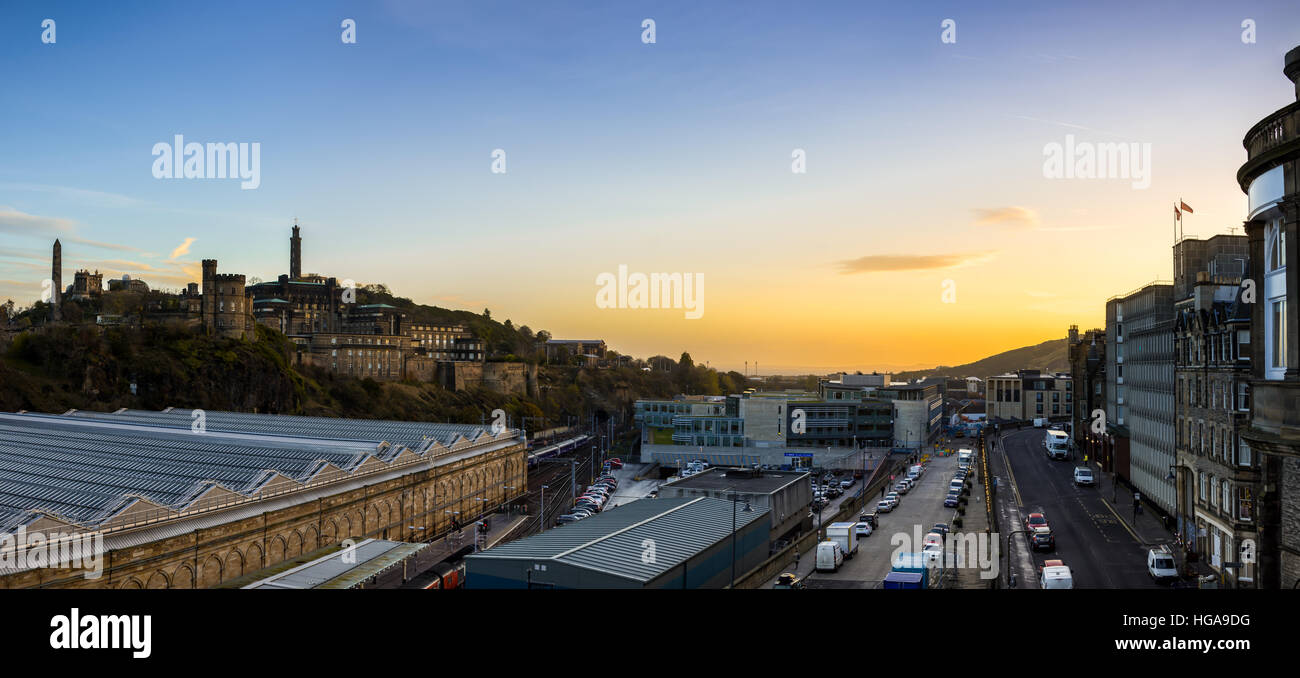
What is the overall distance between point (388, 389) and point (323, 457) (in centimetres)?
8414

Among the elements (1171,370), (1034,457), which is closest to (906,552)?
(1171,370)

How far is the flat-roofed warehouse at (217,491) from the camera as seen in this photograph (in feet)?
86.2

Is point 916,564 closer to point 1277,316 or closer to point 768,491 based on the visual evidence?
point 768,491

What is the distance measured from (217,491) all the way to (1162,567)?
3552 centimetres

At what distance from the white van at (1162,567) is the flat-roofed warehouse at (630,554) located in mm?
14819

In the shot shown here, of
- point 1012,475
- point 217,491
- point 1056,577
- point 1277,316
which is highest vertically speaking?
point 1277,316

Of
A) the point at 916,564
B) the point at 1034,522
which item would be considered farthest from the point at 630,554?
the point at 1034,522

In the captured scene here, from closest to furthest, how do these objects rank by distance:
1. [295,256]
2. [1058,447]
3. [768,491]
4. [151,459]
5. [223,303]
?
1. [151,459]
2. [768,491]
3. [1058,447]
4. [223,303]
5. [295,256]

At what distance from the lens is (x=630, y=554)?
80.2 feet

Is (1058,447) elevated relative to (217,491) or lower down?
lower down

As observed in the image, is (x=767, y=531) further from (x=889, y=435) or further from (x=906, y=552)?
(x=889, y=435)

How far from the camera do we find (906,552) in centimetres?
3409

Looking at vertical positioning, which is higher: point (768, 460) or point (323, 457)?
point (323, 457)

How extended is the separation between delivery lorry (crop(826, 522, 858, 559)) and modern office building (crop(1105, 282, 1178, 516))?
1628 cm
